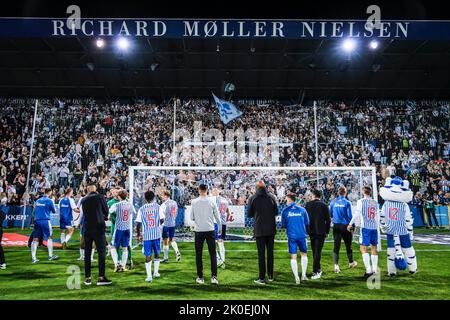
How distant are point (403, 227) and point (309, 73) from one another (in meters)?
16.0

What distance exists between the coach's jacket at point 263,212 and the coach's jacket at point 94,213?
3078 millimetres

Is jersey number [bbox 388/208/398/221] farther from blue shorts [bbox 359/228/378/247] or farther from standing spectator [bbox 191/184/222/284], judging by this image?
standing spectator [bbox 191/184/222/284]

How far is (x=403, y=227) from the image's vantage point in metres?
8.92

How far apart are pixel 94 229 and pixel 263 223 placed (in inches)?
137

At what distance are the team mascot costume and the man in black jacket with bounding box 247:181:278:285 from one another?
8.86 ft

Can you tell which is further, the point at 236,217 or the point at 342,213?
the point at 236,217

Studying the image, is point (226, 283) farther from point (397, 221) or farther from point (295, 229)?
point (397, 221)

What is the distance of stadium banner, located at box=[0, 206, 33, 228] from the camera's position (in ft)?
64.0

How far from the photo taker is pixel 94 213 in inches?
325

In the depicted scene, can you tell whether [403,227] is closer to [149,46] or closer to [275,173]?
[275,173]

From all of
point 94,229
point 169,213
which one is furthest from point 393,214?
point 94,229

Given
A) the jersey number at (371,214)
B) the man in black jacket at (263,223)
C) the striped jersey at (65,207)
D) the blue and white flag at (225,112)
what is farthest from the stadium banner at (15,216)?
the jersey number at (371,214)

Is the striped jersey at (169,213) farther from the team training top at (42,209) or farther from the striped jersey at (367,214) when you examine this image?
the striped jersey at (367,214)
